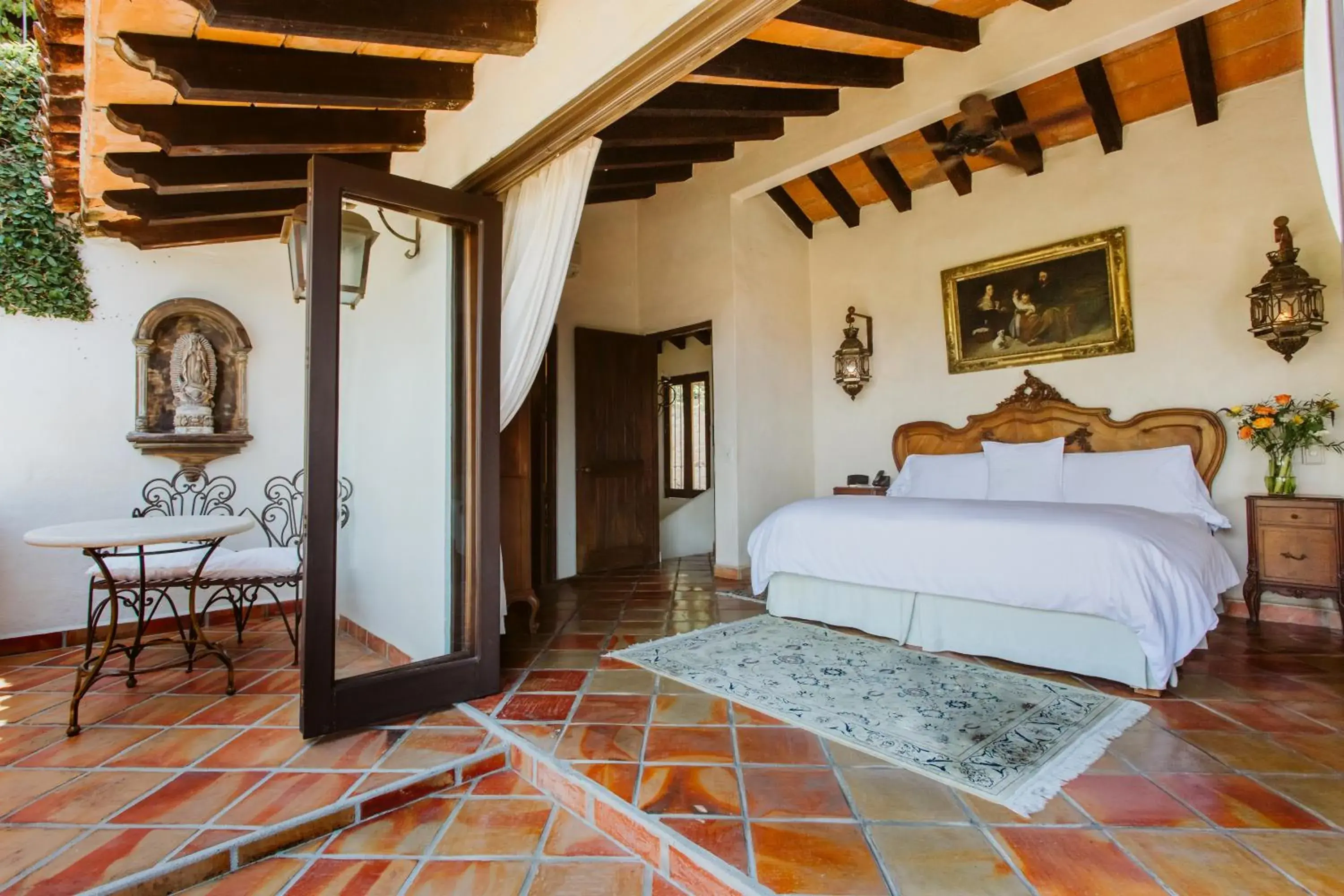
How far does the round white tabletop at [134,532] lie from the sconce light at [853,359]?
4.43 m

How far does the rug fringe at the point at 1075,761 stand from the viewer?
1.73 meters

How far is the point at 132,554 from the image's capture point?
2.72 meters

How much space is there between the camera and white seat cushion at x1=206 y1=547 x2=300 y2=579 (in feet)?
9.52

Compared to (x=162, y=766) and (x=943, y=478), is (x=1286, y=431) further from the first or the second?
(x=162, y=766)

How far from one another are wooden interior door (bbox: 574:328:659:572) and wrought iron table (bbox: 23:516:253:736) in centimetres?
284

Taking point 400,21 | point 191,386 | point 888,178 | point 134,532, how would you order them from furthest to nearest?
point 888,178
point 191,386
point 134,532
point 400,21

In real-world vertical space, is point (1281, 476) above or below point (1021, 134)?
below

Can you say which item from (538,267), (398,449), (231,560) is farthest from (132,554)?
(538,267)

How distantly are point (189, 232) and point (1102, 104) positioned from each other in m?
5.65

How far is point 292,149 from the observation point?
2455 mm

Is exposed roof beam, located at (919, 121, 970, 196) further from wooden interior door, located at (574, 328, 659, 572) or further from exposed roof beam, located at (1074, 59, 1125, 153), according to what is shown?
wooden interior door, located at (574, 328, 659, 572)

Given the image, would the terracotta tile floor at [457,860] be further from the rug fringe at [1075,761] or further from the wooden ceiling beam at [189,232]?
the wooden ceiling beam at [189,232]

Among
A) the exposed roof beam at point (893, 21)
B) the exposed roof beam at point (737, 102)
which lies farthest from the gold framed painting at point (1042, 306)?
the exposed roof beam at point (737, 102)

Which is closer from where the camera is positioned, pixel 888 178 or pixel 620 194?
pixel 888 178
